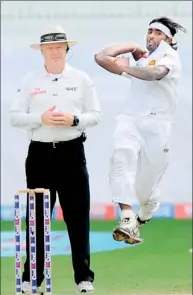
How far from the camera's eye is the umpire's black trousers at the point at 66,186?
209 inches

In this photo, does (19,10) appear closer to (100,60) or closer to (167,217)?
(167,217)

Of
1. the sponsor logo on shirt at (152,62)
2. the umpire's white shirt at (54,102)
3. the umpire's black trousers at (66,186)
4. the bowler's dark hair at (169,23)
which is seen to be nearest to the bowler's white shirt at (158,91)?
the sponsor logo on shirt at (152,62)

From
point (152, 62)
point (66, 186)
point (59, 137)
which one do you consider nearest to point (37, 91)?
point (59, 137)

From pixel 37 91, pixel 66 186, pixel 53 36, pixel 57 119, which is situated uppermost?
pixel 53 36

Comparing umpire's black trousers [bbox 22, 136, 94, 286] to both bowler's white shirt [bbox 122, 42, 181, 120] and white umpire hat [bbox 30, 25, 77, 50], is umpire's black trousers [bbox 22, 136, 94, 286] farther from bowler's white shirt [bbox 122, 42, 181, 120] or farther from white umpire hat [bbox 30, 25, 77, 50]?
white umpire hat [bbox 30, 25, 77, 50]

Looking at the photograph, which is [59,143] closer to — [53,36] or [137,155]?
[137,155]

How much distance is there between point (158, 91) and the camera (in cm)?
516

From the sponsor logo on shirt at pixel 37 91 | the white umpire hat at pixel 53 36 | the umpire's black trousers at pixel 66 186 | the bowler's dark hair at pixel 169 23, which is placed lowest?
the umpire's black trousers at pixel 66 186

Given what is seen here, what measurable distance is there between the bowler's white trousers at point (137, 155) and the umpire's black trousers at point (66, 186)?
0.88ft

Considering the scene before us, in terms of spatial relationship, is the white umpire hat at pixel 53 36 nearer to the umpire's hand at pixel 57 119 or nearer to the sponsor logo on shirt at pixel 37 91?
the sponsor logo on shirt at pixel 37 91

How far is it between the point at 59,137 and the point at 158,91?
1.93 feet

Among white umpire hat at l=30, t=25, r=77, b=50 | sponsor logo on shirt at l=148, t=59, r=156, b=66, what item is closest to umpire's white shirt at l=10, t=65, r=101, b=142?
white umpire hat at l=30, t=25, r=77, b=50

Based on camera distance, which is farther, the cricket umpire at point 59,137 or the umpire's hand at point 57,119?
the cricket umpire at point 59,137

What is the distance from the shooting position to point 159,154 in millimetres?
5195
